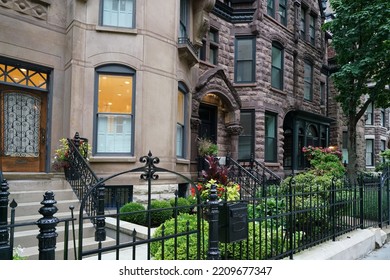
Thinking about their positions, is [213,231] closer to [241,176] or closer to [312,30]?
[241,176]

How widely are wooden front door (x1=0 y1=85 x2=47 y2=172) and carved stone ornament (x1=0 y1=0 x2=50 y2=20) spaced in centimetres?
201

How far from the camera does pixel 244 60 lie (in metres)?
15.3

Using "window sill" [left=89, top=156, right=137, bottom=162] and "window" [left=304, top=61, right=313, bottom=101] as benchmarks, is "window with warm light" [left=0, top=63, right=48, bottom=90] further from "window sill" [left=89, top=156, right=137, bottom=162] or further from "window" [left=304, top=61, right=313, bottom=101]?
"window" [left=304, top=61, right=313, bottom=101]

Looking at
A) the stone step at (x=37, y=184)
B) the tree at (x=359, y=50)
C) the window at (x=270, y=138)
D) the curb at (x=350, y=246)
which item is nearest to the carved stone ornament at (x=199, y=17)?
the window at (x=270, y=138)

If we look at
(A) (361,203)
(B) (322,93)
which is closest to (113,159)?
(A) (361,203)

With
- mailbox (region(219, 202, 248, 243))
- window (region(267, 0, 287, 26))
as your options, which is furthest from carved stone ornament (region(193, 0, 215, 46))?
mailbox (region(219, 202, 248, 243))

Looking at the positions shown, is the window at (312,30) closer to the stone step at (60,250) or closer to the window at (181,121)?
the window at (181,121)

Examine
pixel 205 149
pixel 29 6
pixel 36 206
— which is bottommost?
pixel 36 206

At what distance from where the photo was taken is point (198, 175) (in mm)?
12094

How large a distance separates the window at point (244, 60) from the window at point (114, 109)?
22.6 ft

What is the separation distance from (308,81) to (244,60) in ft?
18.5

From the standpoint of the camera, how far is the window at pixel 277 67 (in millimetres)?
16250

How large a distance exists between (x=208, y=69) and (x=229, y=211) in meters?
10.4

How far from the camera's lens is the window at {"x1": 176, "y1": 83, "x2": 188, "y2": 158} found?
11.1m
